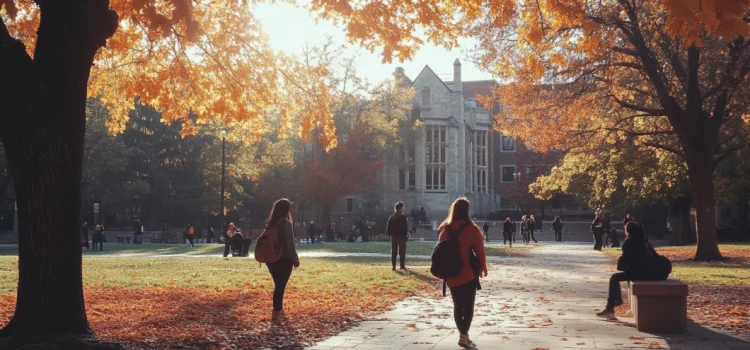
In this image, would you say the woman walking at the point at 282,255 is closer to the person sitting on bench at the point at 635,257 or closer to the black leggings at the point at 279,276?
the black leggings at the point at 279,276

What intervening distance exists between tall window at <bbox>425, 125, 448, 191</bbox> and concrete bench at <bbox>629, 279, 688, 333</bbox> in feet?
202

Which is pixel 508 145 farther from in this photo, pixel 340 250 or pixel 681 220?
pixel 340 250

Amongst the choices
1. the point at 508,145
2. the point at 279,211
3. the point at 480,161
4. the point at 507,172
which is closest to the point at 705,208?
the point at 279,211

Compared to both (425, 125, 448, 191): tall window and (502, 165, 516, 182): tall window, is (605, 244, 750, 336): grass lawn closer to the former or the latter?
(425, 125, 448, 191): tall window

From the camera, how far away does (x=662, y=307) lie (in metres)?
9.74

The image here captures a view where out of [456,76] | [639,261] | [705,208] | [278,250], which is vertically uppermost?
[456,76]

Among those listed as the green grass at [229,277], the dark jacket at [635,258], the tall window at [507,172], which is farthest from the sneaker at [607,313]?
the tall window at [507,172]

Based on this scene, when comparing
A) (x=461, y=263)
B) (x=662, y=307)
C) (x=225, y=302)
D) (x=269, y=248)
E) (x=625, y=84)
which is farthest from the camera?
(x=625, y=84)

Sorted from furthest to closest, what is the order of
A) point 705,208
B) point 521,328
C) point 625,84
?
point 625,84 < point 705,208 < point 521,328

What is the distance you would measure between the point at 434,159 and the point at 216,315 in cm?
6111

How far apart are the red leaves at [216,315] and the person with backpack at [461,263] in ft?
5.43

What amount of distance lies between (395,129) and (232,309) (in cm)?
4815

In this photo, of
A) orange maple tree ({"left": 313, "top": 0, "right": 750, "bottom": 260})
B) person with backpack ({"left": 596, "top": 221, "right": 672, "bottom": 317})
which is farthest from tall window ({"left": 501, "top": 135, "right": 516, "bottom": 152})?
person with backpack ({"left": 596, "top": 221, "right": 672, "bottom": 317})

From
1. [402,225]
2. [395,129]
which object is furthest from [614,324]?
[395,129]
